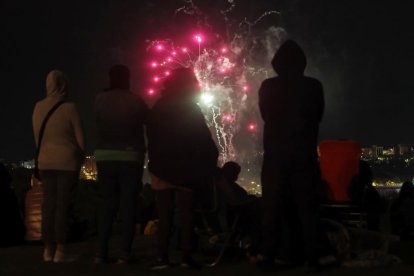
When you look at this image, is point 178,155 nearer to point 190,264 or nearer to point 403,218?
point 190,264

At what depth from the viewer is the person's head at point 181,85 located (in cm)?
643

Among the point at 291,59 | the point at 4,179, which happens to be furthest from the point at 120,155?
the point at 4,179

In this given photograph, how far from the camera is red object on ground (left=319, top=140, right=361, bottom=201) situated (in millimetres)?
7113

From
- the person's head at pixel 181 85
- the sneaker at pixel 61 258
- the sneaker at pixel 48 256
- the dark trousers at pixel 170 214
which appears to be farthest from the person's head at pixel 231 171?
the sneaker at pixel 48 256

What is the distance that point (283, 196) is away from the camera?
610cm

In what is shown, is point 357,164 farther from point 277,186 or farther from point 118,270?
point 118,270

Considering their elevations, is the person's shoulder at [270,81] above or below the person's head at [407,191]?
above

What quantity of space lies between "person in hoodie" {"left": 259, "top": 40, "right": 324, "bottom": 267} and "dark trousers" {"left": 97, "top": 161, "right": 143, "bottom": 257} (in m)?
1.32

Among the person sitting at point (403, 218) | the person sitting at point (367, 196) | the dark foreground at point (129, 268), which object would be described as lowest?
the dark foreground at point (129, 268)

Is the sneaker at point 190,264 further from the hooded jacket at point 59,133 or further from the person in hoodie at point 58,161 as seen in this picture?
the hooded jacket at point 59,133

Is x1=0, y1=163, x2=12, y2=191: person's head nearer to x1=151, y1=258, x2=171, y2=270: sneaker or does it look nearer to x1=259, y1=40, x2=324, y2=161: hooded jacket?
x1=151, y1=258, x2=171, y2=270: sneaker

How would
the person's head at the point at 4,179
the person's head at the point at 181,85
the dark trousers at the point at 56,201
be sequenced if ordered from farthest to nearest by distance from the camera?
the person's head at the point at 4,179 → the dark trousers at the point at 56,201 → the person's head at the point at 181,85

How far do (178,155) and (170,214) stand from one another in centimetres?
57

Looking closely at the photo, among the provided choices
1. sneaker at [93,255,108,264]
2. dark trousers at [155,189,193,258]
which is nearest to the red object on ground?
dark trousers at [155,189,193,258]
